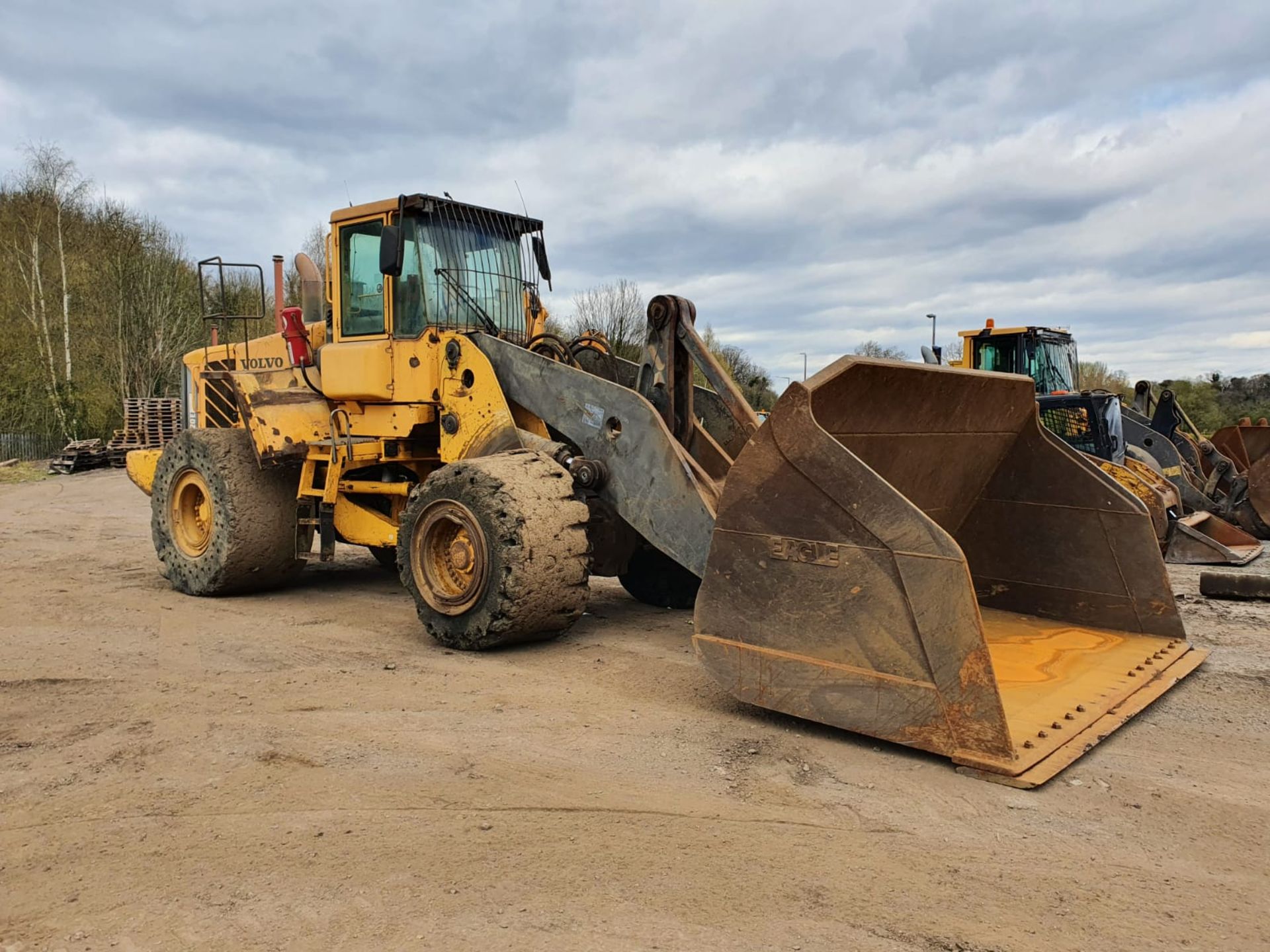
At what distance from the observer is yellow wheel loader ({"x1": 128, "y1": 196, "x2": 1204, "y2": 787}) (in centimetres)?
399

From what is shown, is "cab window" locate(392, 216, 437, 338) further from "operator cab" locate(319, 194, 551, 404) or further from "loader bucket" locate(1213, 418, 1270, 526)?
"loader bucket" locate(1213, 418, 1270, 526)

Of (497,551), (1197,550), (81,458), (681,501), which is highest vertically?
(681,501)

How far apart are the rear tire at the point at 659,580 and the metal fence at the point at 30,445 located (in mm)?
28587

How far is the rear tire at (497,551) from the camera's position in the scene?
18.4ft

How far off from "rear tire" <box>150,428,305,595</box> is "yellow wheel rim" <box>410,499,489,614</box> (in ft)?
7.58

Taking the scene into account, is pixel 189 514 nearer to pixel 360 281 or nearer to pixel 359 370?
pixel 359 370

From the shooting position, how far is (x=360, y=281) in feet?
24.1

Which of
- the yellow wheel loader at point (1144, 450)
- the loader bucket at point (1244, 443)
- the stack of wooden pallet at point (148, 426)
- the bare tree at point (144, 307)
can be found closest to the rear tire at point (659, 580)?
the yellow wheel loader at point (1144, 450)

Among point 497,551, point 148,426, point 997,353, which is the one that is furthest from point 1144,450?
point 148,426

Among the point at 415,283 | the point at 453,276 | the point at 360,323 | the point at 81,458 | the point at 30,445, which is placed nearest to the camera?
the point at 415,283

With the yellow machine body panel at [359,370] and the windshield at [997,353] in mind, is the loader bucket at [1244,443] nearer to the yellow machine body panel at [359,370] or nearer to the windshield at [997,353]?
the windshield at [997,353]

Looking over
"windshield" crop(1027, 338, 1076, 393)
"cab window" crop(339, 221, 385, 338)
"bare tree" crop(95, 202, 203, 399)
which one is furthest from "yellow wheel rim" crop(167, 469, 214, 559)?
"bare tree" crop(95, 202, 203, 399)

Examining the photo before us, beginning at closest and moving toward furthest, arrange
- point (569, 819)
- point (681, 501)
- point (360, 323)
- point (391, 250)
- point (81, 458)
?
point (569, 819) < point (681, 501) < point (391, 250) < point (360, 323) < point (81, 458)

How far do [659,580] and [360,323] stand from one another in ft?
9.50
